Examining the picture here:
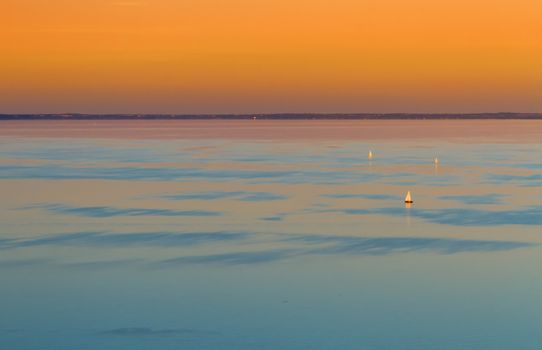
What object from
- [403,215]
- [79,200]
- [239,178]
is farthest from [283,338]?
[239,178]

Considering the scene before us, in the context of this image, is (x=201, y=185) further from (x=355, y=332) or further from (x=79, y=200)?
(x=355, y=332)

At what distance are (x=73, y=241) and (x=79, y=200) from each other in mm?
9166

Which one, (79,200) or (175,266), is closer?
(175,266)

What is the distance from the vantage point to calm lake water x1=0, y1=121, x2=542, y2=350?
12.5 meters

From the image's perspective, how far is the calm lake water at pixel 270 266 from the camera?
12.5 metres

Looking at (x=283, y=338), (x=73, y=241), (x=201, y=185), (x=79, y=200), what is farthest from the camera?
(x=201, y=185)

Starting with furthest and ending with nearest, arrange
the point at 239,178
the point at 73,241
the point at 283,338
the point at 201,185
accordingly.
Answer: the point at 239,178
the point at 201,185
the point at 73,241
the point at 283,338

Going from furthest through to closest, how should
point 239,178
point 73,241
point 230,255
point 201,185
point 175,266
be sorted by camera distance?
point 239,178
point 201,185
point 73,241
point 230,255
point 175,266

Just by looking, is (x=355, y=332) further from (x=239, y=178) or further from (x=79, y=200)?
(x=239, y=178)

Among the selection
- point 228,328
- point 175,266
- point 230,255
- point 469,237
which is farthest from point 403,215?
point 228,328

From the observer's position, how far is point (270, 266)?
56.9 ft

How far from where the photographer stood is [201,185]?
34.8 metres

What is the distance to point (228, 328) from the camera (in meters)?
12.6

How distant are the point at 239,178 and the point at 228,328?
25590 mm
